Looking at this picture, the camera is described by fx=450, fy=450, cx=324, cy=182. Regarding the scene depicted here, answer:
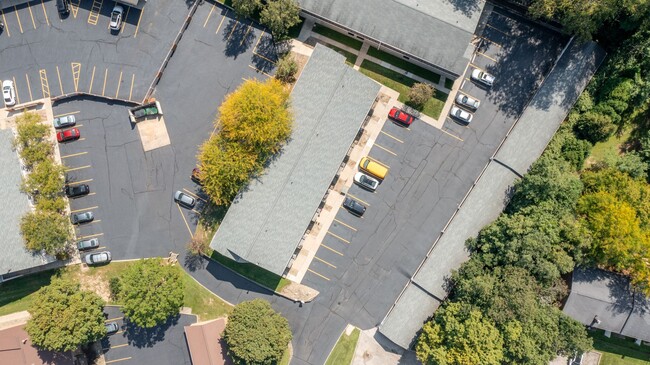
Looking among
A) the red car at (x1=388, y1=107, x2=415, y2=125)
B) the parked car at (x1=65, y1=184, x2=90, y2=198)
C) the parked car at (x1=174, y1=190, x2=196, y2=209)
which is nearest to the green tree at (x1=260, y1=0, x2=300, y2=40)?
the red car at (x1=388, y1=107, x2=415, y2=125)

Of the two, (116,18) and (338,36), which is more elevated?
(338,36)

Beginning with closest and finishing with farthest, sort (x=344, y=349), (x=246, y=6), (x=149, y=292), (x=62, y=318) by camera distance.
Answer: (x=62, y=318) → (x=149, y=292) → (x=246, y=6) → (x=344, y=349)

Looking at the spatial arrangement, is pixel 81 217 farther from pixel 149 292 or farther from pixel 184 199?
pixel 149 292

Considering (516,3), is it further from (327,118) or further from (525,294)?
(525,294)

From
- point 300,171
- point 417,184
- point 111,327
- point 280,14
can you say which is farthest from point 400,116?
point 111,327

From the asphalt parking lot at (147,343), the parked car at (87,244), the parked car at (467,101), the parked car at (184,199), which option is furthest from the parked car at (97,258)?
the parked car at (467,101)

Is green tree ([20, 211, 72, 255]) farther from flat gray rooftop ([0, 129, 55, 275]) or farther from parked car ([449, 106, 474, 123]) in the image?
parked car ([449, 106, 474, 123])

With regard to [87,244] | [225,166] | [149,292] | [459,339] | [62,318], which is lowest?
[62,318]
